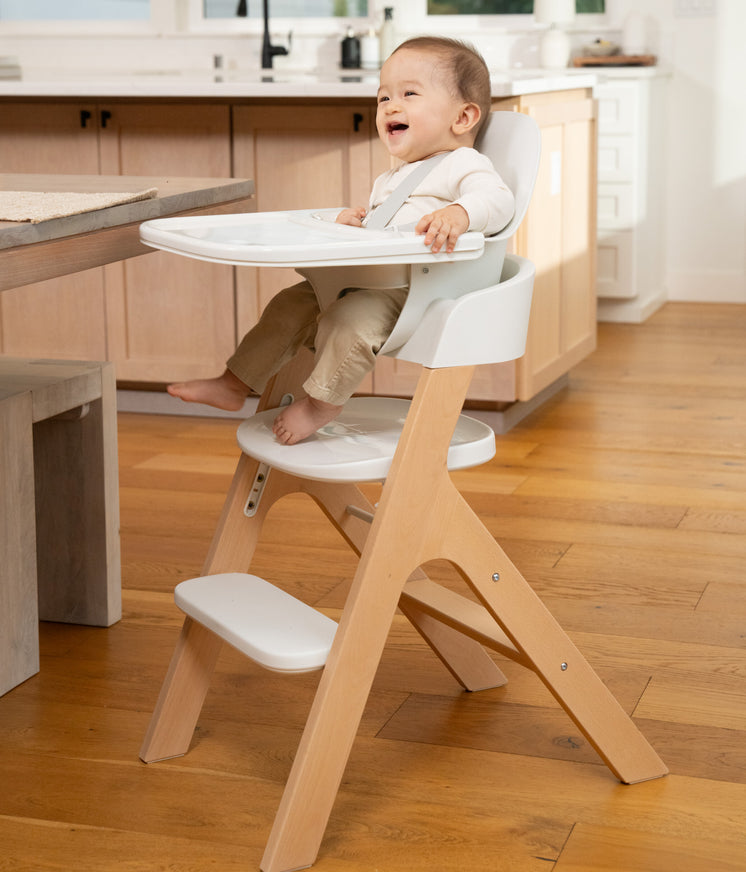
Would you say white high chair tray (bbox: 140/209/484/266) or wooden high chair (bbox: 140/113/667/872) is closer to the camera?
white high chair tray (bbox: 140/209/484/266)

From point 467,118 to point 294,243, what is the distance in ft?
1.28

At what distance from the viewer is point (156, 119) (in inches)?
129

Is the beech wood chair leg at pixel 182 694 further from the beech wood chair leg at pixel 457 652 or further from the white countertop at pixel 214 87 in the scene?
the white countertop at pixel 214 87

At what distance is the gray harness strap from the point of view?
1515 mm

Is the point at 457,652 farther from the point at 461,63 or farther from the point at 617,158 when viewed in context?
the point at 617,158

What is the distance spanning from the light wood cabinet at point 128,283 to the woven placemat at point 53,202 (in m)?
1.71

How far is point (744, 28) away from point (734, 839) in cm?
421

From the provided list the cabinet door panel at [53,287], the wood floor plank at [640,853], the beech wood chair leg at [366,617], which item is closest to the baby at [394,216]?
the beech wood chair leg at [366,617]

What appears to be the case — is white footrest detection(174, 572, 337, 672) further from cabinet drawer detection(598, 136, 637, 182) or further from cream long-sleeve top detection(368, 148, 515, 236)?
cabinet drawer detection(598, 136, 637, 182)

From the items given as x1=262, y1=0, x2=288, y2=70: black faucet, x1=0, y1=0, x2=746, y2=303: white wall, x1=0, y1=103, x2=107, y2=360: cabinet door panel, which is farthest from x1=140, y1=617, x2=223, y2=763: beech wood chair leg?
x1=0, y1=0, x2=746, y2=303: white wall

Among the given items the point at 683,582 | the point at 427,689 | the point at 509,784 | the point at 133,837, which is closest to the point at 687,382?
the point at 683,582

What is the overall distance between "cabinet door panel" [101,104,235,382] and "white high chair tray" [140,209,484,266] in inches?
75.3

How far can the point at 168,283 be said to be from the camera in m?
3.38

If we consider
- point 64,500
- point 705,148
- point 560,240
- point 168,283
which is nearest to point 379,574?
point 64,500
